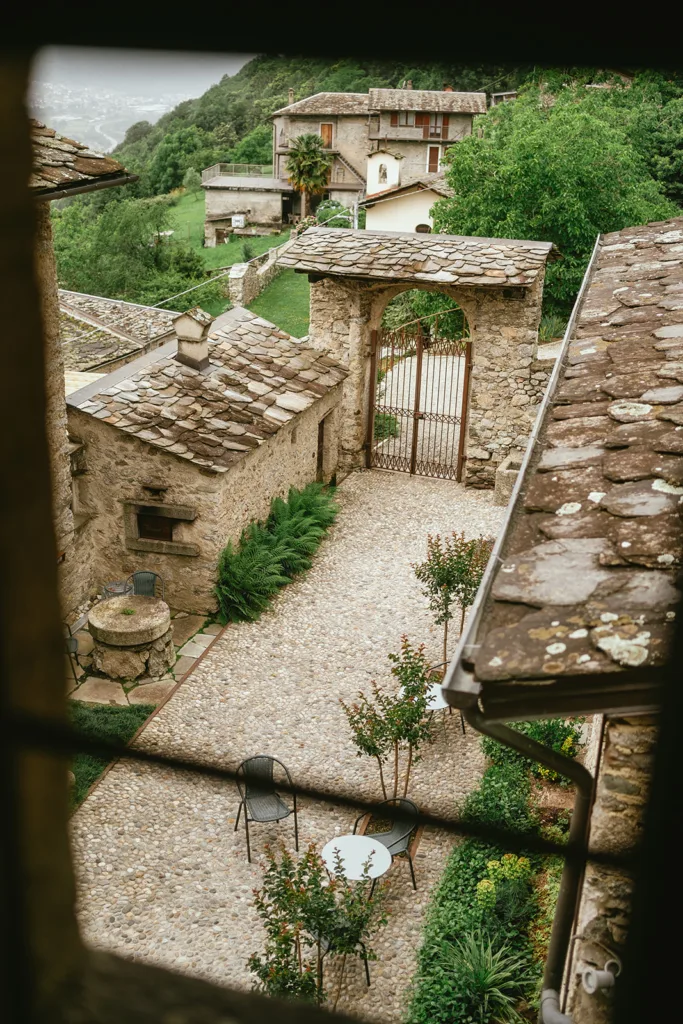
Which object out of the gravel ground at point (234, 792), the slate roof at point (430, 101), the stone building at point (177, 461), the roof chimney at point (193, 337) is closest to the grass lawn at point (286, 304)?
the slate roof at point (430, 101)

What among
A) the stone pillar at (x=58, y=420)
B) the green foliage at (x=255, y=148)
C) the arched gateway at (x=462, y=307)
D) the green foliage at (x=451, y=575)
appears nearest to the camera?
the stone pillar at (x=58, y=420)

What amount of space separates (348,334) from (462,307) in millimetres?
1745

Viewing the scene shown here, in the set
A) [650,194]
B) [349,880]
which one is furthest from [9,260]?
[650,194]

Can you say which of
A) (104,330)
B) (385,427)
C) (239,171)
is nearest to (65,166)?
(385,427)

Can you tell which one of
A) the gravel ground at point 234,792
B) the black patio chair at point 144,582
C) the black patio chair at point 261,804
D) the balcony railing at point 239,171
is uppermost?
the balcony railing at point 239,171

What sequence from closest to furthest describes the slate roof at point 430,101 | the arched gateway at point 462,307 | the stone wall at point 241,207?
the arched gateway at point 462,307 → the slate roof at point 430,101 → the stone wall at point 241,207

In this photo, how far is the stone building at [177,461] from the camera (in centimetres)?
1040

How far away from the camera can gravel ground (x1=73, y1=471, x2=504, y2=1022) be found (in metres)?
6.63

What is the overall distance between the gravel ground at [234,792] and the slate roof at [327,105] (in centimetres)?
2701

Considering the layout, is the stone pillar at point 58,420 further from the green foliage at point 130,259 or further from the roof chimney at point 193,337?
the green foliage at point 130,259

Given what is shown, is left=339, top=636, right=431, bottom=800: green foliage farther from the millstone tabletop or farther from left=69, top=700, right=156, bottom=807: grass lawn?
the millstone tabletop

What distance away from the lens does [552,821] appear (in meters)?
7.17

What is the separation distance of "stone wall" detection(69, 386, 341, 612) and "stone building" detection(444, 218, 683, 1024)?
221 inches

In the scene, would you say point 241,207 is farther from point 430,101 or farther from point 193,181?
point 430,101
